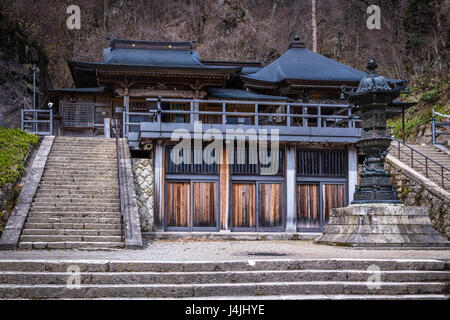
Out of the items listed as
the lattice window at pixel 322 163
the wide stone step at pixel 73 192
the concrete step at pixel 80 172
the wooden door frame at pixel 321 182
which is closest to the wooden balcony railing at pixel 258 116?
the lattice window at pixel 322 163

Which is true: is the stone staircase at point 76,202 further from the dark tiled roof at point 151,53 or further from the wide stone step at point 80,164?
the dark tiled roof at point 151,53

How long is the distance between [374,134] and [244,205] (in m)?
5.75

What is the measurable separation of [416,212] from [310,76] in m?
10.4

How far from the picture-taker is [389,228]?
1034 centimetres

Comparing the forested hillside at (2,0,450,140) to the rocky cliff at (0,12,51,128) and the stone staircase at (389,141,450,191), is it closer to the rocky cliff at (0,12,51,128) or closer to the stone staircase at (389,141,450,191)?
the rocky cliff at (0,12,51,128)

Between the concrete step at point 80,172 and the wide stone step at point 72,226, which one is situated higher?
the concrete step at point 80,172

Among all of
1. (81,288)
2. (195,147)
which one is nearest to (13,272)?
(81,288)

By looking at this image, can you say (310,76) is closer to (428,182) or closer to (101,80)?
(428,182)

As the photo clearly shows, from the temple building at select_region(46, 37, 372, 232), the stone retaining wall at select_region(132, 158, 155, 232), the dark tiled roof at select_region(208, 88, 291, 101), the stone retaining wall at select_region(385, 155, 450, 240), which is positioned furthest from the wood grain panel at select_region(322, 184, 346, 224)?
the stone retaining wall at select_region(132, 158, 155, 232)

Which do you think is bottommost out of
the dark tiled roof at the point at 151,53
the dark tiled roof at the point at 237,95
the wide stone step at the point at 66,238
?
the wide stone step at the point at 66,238

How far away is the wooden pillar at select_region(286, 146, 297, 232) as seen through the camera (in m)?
15.5

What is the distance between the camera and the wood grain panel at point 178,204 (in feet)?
49.6

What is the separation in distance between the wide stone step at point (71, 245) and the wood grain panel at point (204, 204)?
499cm
